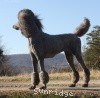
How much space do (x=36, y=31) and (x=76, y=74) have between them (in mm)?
2427

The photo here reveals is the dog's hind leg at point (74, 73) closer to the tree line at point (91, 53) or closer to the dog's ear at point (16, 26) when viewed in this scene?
the dog's ear at point (16, 26)

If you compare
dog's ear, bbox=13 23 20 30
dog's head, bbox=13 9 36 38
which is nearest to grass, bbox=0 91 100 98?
dog's head, bbox=13 9 36 38

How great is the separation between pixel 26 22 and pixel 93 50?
94.0 ft

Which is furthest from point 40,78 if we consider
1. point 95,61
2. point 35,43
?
point 95,61

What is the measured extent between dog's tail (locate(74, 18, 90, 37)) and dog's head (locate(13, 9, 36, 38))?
2158 mm

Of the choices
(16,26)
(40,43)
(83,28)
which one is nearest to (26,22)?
(16,26)

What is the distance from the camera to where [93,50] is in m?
42.2

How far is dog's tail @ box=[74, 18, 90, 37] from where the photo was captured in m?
15.6

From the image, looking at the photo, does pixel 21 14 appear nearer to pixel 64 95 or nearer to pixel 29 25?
pixel 29 25

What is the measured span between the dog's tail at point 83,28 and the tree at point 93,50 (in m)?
22.5

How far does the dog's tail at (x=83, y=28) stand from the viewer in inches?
616

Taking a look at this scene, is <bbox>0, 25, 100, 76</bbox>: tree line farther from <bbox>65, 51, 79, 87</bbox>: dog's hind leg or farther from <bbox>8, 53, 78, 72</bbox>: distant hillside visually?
<bbox>65, 51, 79, 87</bbox>: dog's hind leg

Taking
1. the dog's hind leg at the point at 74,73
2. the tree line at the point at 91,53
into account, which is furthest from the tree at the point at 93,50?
the dog's hind leg at the point at 74,73

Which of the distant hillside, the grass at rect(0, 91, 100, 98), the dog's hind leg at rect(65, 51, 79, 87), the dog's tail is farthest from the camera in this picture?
the distant hillside
